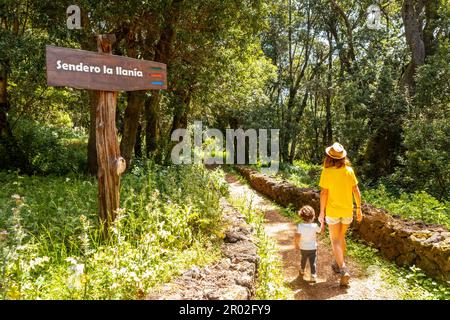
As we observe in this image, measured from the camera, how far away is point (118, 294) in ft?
10.5

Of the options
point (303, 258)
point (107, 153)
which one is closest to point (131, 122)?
point (107, 153)

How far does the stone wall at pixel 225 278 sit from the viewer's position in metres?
3.38

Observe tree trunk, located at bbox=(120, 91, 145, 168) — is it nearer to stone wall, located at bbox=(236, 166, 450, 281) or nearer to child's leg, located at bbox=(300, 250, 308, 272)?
stone wall, located at bbox=(236, 166, 450, 281)

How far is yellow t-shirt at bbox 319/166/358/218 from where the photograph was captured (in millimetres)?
5188

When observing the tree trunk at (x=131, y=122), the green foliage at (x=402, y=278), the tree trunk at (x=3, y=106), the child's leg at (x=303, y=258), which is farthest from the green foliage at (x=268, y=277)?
the tree trunk at (x=3, y=106)

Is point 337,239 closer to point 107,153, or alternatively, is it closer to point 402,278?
point 402,278

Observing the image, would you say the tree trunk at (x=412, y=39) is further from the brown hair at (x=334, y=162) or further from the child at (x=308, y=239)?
the child at (x=308, y=239)

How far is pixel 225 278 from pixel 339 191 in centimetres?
219

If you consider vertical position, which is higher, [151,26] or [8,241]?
[151,26]

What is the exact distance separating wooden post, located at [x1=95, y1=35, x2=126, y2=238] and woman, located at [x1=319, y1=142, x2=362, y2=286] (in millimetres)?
2798

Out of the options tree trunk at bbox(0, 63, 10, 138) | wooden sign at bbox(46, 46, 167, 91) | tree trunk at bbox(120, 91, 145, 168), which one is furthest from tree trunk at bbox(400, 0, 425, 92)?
tree trunk at bbox(0, 63, 10, 138)

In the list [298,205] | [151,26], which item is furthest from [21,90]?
[298,205]
